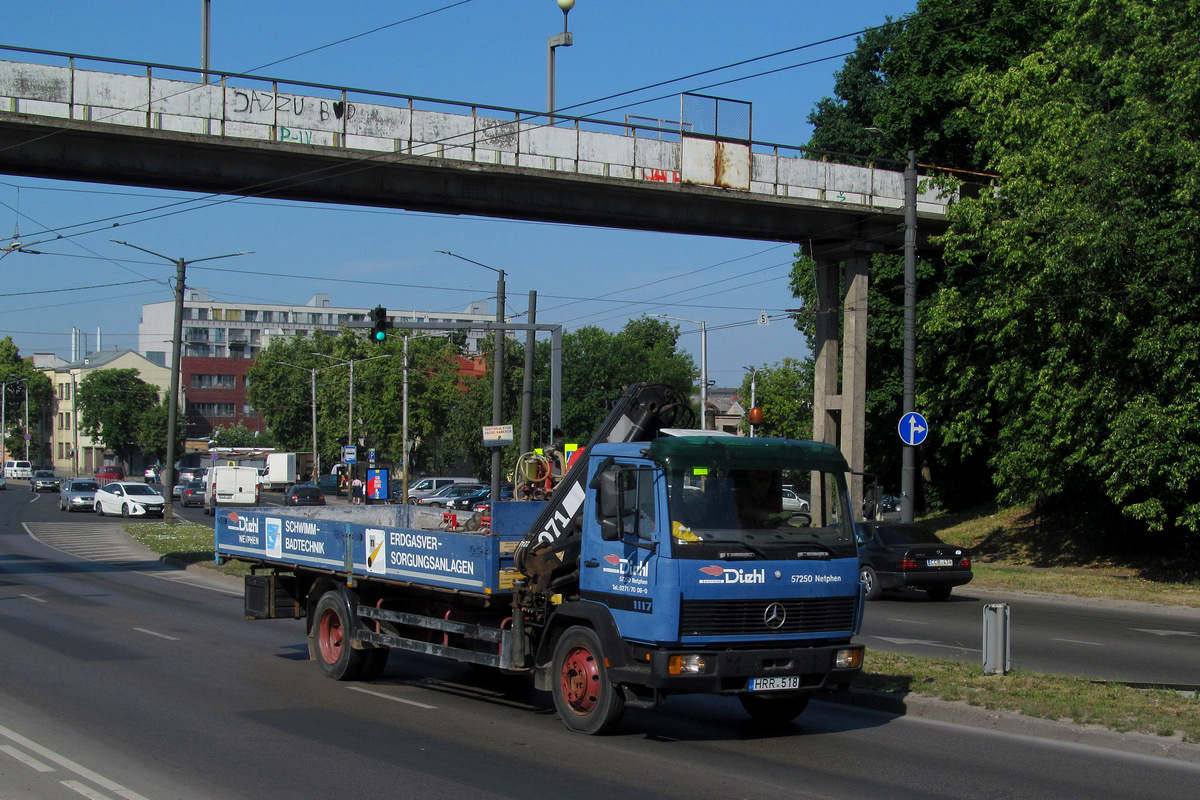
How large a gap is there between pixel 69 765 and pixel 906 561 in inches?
614

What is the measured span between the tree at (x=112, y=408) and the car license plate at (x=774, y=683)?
118m

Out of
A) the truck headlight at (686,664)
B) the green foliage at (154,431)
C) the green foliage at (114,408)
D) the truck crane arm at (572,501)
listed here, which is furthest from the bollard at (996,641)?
the green foliage at (114,408)

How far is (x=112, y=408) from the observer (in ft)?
387

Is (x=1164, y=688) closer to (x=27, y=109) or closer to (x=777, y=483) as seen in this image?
(x=777, y=483)

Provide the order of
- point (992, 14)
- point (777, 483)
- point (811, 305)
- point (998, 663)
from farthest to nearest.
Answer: point (811, 305) < point (992, 14) < point (998, 663) < point (777, 483)

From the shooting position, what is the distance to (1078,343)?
24984 millimetres

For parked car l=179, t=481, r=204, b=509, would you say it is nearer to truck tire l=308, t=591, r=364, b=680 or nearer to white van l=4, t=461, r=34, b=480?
truck tire l=308, t=591, r=364, b=680

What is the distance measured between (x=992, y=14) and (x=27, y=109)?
90.3 ft

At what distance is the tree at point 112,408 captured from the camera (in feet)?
387

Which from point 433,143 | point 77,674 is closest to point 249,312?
point 433,143

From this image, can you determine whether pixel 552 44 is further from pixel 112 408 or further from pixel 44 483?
pixel 112 408

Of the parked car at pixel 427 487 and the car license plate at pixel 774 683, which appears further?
the parked car at pixel 427 487

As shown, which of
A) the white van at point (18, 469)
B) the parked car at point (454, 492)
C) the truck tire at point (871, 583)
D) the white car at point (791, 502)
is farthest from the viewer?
the white van at point (18, 469)

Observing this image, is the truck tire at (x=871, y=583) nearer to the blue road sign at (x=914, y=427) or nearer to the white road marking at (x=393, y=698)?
the blue road sign at (x=914, y=427)
